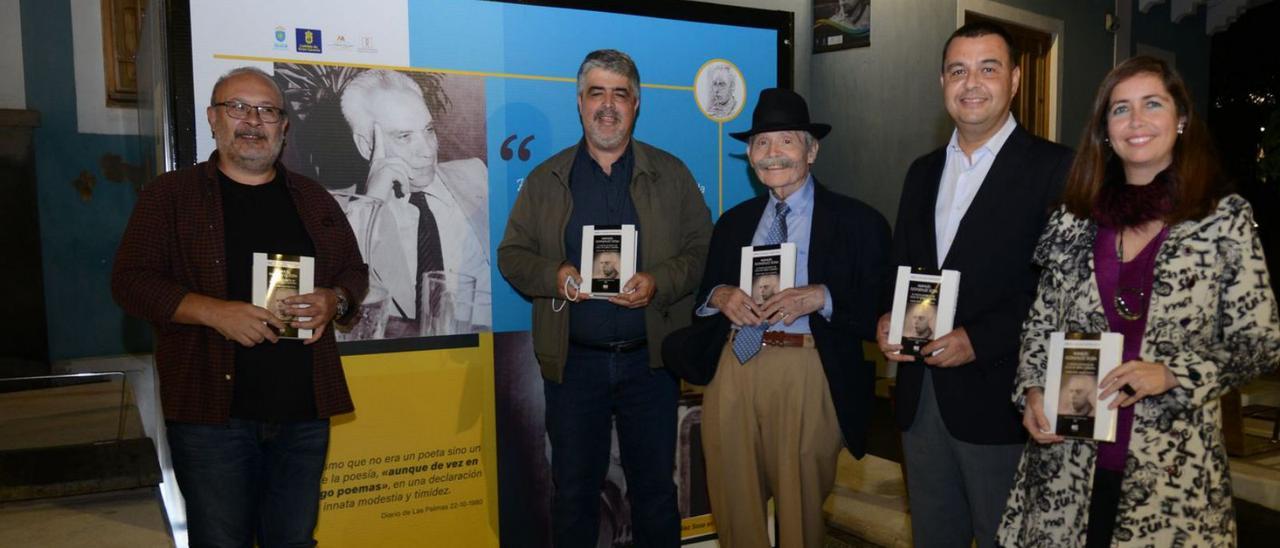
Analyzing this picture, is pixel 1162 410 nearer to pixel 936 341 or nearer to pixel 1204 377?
pixel 1204 377

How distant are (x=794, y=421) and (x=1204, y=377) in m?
1.05

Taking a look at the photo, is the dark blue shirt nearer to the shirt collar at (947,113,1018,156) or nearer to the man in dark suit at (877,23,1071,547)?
the man in dark suit at (877,23,1071,547)

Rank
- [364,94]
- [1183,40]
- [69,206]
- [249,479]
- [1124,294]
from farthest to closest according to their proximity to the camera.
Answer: [1183,40], [69,206], [364,94], [249,479], [1124,294]

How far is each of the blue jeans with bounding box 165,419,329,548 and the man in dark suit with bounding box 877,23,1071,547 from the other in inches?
63.4

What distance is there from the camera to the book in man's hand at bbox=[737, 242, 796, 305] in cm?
232

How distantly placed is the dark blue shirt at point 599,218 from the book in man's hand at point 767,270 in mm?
456

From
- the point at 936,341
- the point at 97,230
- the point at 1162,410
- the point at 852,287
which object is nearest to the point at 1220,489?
the point at 1162,410

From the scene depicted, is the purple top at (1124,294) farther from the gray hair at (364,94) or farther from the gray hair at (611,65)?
the gray hair at (364,94)

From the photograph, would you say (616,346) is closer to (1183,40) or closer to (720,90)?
(720,90)

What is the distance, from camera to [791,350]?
2.41 meters

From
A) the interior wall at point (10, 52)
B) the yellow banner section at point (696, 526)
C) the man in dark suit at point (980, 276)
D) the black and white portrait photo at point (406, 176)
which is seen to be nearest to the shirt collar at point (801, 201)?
the man in dark suit at point (980, 276)

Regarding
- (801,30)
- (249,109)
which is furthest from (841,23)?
(249,109)

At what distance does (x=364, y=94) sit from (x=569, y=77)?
76 cm

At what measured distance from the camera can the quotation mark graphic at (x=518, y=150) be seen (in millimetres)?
3053
